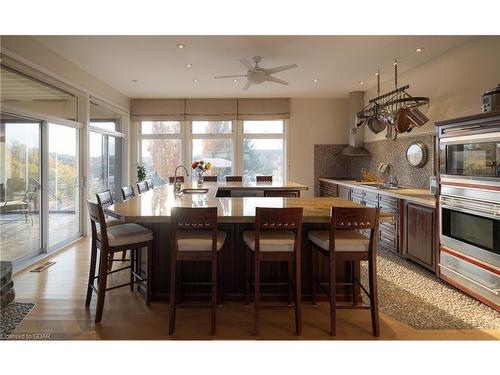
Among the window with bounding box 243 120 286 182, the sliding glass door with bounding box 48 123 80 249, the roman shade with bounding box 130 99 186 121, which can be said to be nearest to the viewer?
the sliding glass door with bounding box 48 123 80 249

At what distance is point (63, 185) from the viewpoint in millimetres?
4852

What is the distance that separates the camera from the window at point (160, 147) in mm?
7465

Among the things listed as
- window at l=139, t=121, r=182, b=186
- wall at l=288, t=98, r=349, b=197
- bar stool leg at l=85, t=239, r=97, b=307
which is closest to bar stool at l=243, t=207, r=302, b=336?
bar stool leg at l=85, t=239, r=97, b=307

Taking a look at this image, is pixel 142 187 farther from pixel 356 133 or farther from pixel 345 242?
pixel 356 133

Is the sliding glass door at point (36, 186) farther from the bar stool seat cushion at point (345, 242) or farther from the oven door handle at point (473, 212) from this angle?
the oven door handle at point (473, 212)

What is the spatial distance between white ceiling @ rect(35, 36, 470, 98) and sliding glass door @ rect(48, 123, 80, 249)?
115 centimetres

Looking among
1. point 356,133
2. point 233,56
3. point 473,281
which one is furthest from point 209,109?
point 473,281

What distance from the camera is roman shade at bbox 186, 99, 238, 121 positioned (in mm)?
7180

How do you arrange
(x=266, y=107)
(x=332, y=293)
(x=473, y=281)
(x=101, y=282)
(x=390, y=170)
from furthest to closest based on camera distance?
(x=266, y=107), (x=390, y=170), (x=473, y=281), (x=101, y=282), (x=332, y=293)

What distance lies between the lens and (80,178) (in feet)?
17.1

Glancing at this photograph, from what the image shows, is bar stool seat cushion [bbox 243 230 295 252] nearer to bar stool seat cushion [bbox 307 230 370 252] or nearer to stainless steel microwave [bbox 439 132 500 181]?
bar stool seat cushion [bbox 307 230 370 252]

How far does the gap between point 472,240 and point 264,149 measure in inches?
201

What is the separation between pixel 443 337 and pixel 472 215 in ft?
3.96
